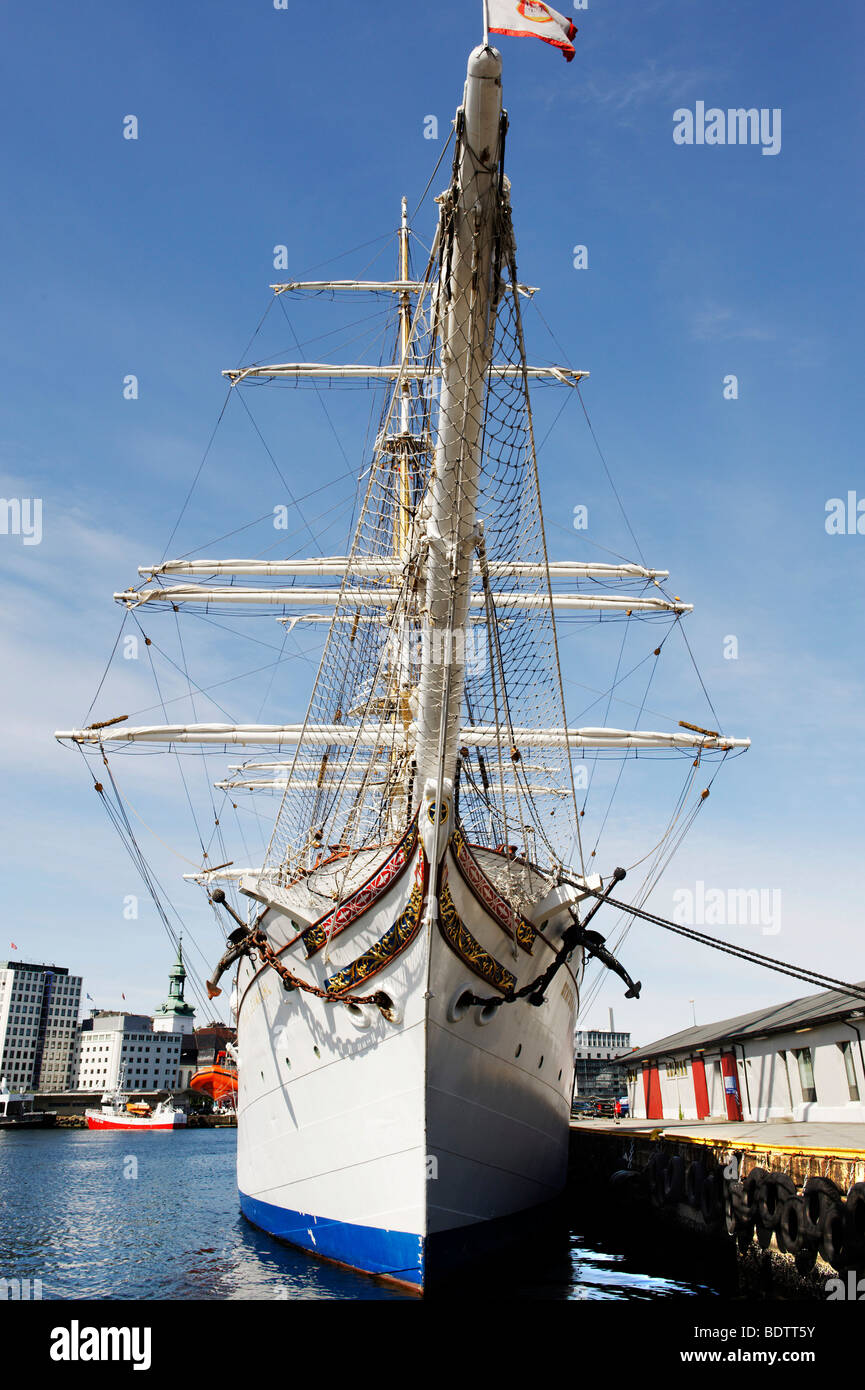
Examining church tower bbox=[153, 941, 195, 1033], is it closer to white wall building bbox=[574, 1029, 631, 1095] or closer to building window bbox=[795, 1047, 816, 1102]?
white wall building bbox=[574, 1029, 631, 1095]

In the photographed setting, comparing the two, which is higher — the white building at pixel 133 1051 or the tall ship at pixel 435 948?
the tall ship at pixel 435 948

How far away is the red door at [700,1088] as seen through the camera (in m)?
21.9

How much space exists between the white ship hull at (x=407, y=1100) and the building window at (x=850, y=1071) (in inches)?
216

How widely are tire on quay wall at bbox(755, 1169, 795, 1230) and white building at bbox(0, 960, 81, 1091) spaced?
107m

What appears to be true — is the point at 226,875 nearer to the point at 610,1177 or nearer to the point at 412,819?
the point at 610,1177

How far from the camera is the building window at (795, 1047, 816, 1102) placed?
16.1 meters

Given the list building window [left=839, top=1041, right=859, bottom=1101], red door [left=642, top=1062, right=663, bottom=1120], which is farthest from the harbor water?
red door [left=642, top=1062, right=663, bottom=1120]

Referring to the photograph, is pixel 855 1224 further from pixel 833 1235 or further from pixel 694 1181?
pixel 694 1181

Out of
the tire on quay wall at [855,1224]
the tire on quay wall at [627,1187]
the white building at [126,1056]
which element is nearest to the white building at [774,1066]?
the tire on quay wall at [627,1187]

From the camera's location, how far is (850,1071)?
48.0 feet

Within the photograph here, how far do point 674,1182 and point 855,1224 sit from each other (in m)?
5.23

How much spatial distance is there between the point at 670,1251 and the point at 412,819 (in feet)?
27.2

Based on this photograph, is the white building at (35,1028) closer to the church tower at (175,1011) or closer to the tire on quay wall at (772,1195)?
the church tower at (175,1011)

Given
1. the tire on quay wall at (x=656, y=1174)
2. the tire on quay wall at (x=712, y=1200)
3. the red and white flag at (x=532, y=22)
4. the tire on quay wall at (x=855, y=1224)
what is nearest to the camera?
the red and white flag at (x=532, y=22)
